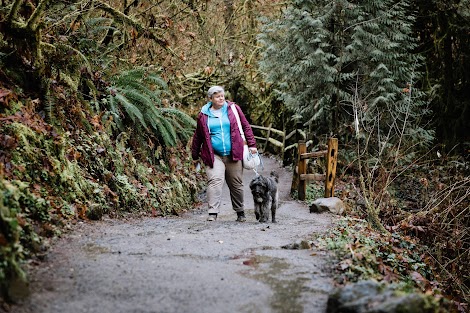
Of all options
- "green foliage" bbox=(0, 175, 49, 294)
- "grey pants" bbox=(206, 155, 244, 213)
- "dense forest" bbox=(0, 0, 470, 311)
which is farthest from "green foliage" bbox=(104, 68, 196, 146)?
"green foliage" bbox=(0, 175, 49, 294)

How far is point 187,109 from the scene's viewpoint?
67.6ft

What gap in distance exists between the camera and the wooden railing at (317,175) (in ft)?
43.0

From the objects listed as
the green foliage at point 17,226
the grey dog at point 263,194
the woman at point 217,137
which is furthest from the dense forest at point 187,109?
the grey dog at point 263,194

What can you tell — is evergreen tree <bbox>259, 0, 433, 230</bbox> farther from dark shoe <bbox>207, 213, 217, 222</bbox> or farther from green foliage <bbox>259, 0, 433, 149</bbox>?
dark shoe <bbox>207, 213, 217, 222</bbox>

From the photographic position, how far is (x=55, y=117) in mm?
8688

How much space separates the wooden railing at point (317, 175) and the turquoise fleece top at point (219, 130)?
4589 mm

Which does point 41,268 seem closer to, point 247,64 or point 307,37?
point 307,37

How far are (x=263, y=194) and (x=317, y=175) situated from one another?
15.7 feet

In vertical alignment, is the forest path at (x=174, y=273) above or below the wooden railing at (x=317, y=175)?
below

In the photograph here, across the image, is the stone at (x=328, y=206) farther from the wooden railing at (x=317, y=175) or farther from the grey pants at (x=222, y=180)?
the grey pants at (x=222, y=180)

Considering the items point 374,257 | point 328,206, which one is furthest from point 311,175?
point 374,257

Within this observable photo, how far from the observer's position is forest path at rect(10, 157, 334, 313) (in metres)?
4.31

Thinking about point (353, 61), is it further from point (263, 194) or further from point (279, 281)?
point (279, 281)

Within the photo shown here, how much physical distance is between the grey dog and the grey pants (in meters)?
0.29
